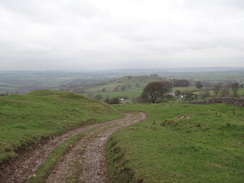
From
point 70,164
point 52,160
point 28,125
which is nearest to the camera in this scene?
point 70,164

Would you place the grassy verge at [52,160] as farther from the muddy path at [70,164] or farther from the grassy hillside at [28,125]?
the grassy hillside at [28,125]

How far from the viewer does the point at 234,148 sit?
13930 millimetres

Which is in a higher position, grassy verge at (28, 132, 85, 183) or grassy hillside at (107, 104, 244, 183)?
grassy hillside at (107, 104, 244, 183)

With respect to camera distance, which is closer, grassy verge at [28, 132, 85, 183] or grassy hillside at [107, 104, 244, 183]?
grassy hillside at [107, 104, 244, 183]

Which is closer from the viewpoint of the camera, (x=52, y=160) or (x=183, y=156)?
(x=183, y=156)

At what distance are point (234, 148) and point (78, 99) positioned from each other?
41.7 m

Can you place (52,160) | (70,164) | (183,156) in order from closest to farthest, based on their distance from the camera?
(183,156), (70,164), (52,160)

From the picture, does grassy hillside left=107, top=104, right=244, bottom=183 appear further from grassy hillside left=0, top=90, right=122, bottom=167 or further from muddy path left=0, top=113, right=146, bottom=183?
grassy hillside left=0, top=90, right=122, bottom=167

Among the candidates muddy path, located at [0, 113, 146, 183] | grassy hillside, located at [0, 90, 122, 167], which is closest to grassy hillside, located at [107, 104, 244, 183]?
muddy path, located at [0, 113, 146, 183]

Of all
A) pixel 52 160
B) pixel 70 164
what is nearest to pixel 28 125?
pixel 52 160

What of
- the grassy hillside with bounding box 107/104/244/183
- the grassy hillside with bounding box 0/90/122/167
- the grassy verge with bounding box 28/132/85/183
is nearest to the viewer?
the grassy hillside with bounding box 107/104/244/183

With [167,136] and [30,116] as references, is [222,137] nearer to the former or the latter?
[167,136]

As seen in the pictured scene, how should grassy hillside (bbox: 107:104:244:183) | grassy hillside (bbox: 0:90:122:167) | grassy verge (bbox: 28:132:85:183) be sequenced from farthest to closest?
1. grassy hillside (bbox: 0:90:122:167)
2. grassy verge (bbox: 28:132:85:183)
3. grassy hillside (bbox: 107:104:244:183)

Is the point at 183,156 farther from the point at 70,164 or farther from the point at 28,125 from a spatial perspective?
the point at 28,125
